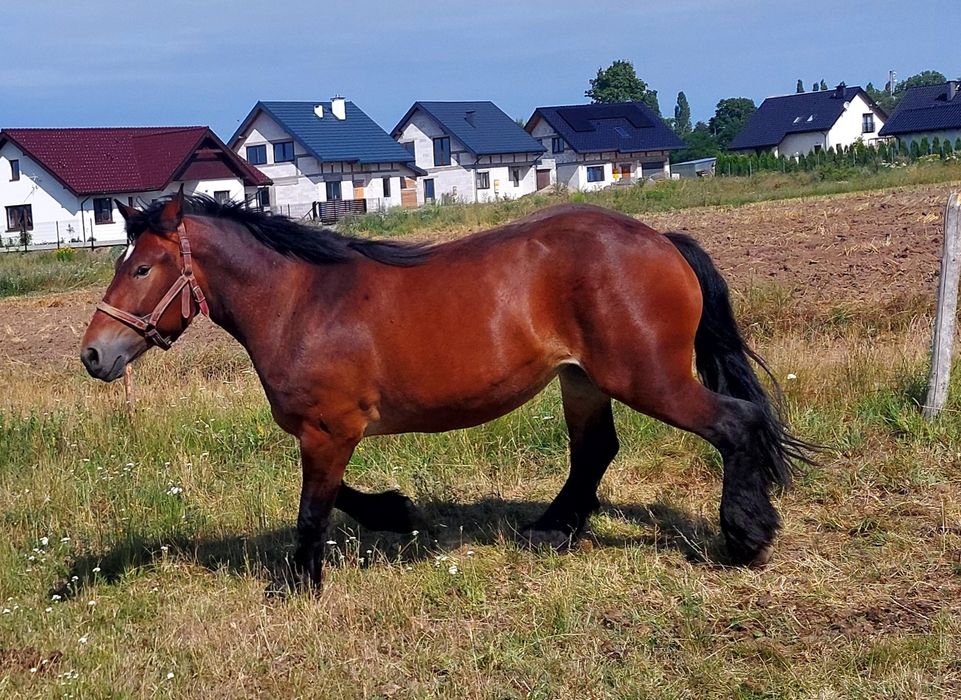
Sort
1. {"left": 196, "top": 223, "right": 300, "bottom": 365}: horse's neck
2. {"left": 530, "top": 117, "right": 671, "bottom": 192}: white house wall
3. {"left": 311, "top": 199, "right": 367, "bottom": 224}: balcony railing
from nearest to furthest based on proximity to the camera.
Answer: {"left": 196, "top": 223, "right": 300, "bottom": 365}: horse's neck < {"left": 311, "top": 199, "right": 367, "bottom": 224}: balcony railing < {"left": 530, "top": 117, "right": 671, "bottom": 192}: white house wall

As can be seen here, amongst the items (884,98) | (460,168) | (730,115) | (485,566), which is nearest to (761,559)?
(485,566)

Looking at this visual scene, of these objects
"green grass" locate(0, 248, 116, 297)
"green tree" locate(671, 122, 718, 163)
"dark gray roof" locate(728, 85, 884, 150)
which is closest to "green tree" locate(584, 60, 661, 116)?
"green tree" locate(671, 122, 718, 163)

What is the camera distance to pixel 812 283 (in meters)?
12.1

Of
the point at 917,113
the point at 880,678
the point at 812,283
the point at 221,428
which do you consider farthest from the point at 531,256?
the point at 917,113

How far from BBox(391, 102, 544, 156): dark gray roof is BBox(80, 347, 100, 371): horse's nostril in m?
66.1

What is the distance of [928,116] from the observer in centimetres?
7925

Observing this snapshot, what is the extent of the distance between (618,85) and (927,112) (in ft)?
134

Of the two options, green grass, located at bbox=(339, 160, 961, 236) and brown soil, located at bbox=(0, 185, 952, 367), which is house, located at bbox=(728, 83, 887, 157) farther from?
brown soil, located at bbox=(0, 185, 952, 367)

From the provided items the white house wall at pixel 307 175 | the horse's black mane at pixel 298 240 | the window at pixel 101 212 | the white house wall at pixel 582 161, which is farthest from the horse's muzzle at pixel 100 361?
the white house wall at pixel 582 161

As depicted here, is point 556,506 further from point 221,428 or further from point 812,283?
point 812,283

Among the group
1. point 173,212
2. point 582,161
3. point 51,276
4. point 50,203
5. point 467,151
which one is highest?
point 467,151

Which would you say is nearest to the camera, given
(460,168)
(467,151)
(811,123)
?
(467,151)

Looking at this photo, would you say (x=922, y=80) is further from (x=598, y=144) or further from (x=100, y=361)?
(x=100, y=361)

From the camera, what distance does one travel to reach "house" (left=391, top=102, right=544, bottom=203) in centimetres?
7112
